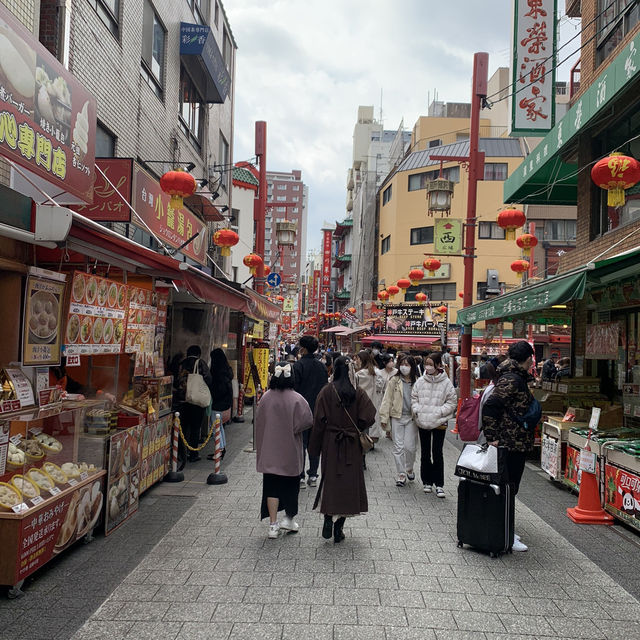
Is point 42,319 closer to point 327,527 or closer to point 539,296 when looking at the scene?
point 327,527

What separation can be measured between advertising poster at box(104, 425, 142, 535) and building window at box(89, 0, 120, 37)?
7.97m

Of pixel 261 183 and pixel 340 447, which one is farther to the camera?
pixel 261 183

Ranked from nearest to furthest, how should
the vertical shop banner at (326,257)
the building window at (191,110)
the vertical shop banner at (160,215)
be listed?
the vertical shop banner at (160,215) → the building window at (191,110) → the vertical shop banner at (326,257)

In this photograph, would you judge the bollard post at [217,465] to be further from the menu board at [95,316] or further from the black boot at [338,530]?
the black boot at [338,530]

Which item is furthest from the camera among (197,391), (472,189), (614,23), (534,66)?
(472,189)

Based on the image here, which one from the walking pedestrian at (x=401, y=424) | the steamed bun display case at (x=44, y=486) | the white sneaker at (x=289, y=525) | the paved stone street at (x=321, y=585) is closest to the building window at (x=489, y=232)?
the walking pedestrian at (x=401, y=424)

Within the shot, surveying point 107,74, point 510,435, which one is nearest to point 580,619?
point 510,435

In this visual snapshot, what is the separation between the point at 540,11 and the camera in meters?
11.4

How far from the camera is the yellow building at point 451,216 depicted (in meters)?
37.5

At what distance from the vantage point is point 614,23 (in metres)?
10.4

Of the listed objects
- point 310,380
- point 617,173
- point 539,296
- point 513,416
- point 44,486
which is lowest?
point 44,486

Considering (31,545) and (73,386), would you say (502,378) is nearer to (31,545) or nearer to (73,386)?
(31,545)

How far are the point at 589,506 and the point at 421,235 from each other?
114 feet

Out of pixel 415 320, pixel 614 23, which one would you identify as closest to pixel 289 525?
pixel 614 23
